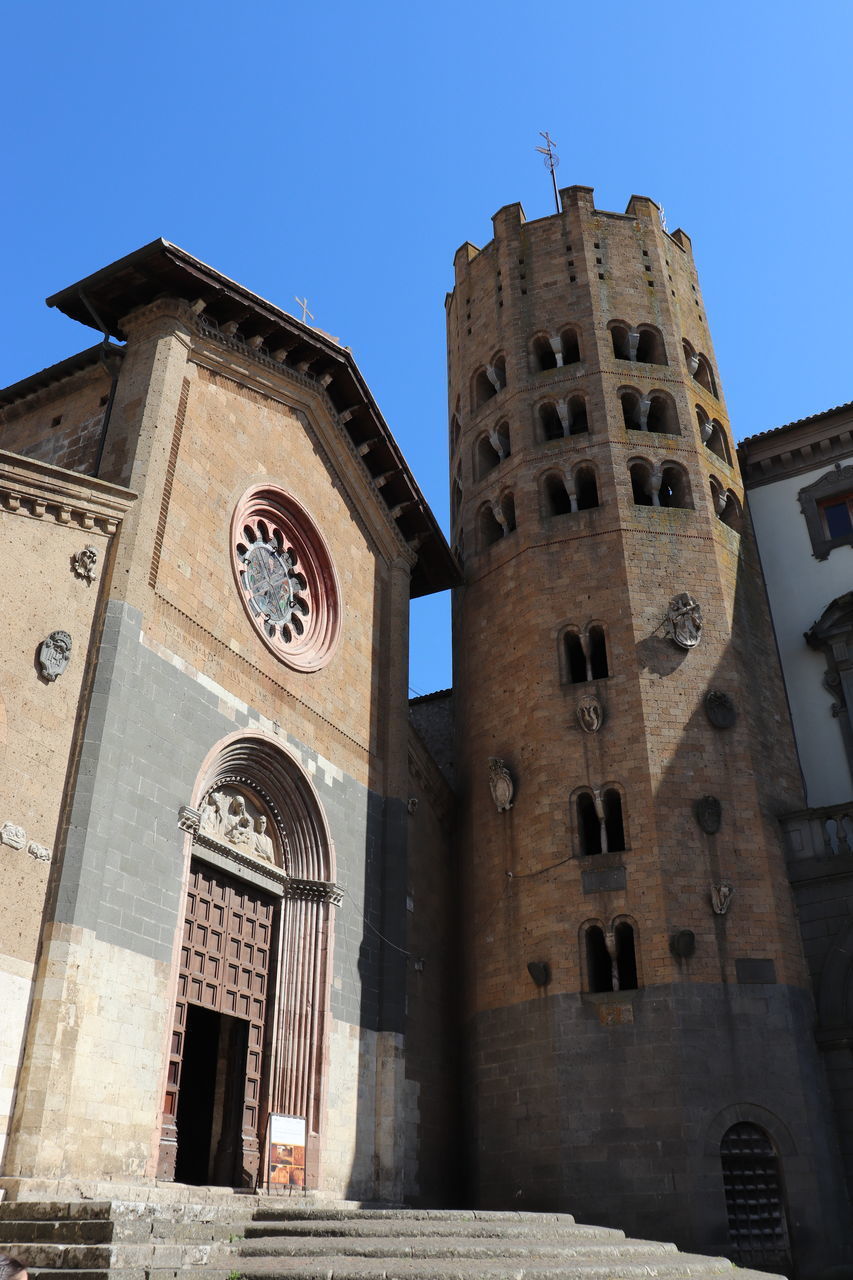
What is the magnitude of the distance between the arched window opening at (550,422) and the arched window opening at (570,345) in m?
1.29

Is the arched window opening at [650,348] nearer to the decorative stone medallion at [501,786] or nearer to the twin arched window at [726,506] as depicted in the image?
the twin arched window at [726,506]

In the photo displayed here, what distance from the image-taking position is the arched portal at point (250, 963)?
14.7m

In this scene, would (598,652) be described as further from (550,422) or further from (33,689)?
(33,689)

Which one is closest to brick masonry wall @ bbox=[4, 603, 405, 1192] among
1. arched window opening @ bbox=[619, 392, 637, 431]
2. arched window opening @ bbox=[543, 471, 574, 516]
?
arched window opening @ bbox=[543, 471, 574, 516]

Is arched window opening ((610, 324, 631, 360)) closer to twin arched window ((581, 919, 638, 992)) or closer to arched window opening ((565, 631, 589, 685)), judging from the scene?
arched window opening ((565, 631, 589, 685))

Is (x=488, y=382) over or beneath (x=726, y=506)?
over

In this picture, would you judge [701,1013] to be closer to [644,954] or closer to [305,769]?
[644,954]

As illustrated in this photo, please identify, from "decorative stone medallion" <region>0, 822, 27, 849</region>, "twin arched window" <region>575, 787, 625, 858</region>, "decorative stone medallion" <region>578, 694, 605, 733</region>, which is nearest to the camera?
"decorative stone medallion" <region>0, 822, 27, 849</region>

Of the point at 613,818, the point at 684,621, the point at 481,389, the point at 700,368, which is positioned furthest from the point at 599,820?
the point at 700,368

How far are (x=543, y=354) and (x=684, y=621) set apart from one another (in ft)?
26.5

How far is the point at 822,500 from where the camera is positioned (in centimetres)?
2328

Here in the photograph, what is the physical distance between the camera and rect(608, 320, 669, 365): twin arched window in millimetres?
24250

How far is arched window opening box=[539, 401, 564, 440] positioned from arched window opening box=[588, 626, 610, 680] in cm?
517

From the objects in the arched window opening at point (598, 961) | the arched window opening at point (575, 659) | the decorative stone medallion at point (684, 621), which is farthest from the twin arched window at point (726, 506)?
the arched window opening at point (598, 961)
